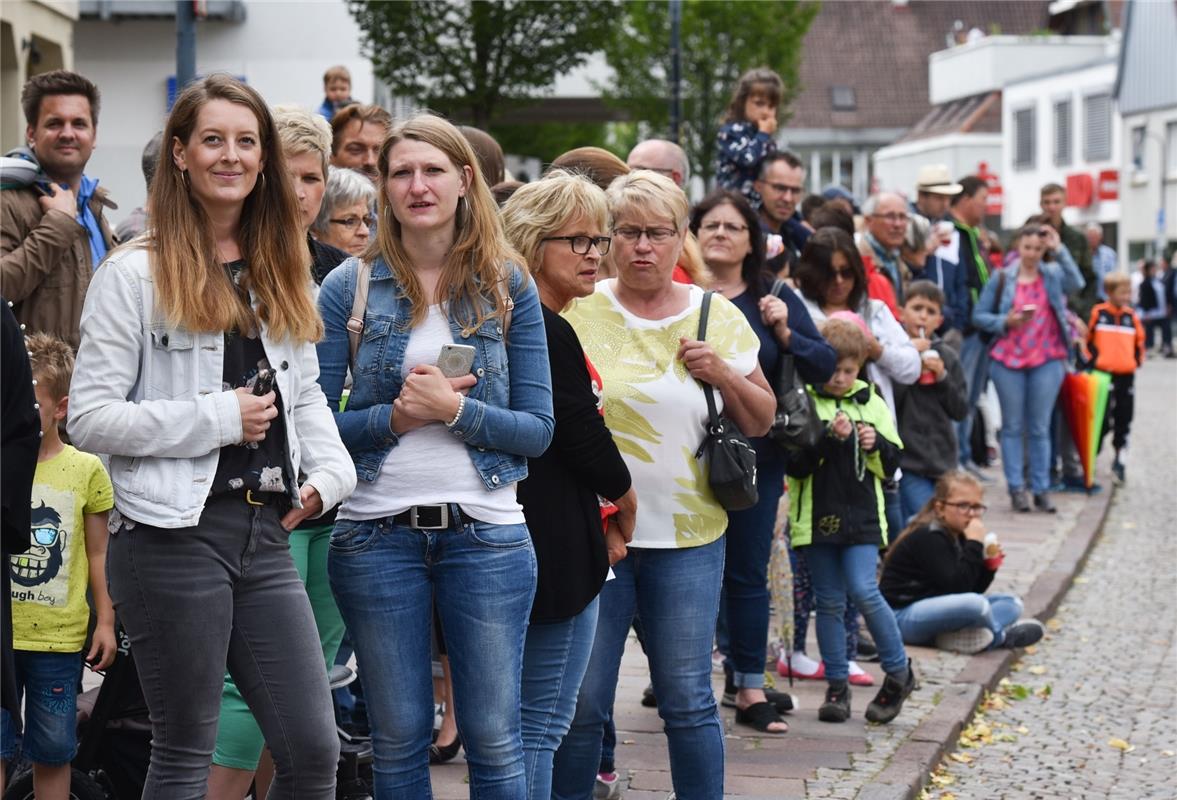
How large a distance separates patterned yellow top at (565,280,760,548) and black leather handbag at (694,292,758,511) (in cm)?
2

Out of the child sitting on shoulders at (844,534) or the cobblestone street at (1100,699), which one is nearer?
the cobblestone street at (1100,699)

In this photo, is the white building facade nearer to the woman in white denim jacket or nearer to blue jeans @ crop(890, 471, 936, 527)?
blue jeans @ crop(890, 471, 936, 527)

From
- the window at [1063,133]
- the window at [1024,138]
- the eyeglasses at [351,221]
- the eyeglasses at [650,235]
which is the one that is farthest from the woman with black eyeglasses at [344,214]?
the window at [1024,138]

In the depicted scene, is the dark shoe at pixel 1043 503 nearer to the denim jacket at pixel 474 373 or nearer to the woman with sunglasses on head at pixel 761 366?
the woman with sunglasses on head at pixel 761 366

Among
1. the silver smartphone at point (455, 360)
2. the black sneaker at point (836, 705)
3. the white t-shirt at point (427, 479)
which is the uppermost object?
the silver smartphone at point (455, 360)

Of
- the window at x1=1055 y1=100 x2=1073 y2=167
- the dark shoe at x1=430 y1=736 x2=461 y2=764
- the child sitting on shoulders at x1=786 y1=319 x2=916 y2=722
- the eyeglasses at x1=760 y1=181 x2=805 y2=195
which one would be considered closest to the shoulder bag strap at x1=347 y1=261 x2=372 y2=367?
the dark shoe at x1=430 y1=736 x2=461 y2=764

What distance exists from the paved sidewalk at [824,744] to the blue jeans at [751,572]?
31 centimetres

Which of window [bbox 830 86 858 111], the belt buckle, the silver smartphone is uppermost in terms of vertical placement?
window [bbox 830 86 858 111]

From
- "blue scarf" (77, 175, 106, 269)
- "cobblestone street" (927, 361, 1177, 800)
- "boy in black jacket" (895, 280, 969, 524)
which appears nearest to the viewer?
"blue scarf" (77, 175, 106, 269)

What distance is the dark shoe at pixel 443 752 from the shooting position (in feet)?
20.0

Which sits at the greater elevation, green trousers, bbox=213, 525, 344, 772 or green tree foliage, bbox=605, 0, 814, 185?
green tree foliage, bbox=605, 0, 814, 185

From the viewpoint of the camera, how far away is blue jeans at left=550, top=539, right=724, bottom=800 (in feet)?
16.1

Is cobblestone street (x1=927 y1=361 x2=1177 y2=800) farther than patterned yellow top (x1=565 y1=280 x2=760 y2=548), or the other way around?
cobblestone street (x1=927 y1=361 x2=1177 y2=800)

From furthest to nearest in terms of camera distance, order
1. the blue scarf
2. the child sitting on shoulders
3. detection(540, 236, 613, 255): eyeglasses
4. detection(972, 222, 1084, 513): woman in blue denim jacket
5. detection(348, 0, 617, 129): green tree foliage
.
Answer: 1. detection(348, 0, 617, 129): green tree foliage
2. detection(972, 222, 1084, 513): woman in blue denim jacket
3. the child sitting on shoulders
4. the blue scarf
5. detection(540, 236, 613, 255): eyeglasses
